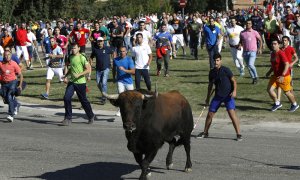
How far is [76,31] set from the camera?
25.3 metres

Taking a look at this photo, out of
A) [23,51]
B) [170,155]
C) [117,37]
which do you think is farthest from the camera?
[23,51]

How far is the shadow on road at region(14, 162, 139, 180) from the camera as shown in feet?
33.9

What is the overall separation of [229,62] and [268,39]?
2302 mm

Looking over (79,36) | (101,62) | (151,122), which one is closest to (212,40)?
(79,36)

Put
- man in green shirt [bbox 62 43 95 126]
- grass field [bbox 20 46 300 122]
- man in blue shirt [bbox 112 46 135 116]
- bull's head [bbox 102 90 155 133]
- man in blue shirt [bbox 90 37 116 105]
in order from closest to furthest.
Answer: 1. bull's head [bbox 102 90 155 133]
2. man in green shirt [bbox 62 43 95 126]
3. man in blue shirt [bbox 112 46 135 116]
4. grass field [bbox 20 46 300 122]
5. man in blue shirt [bbox 90 37 116 105]

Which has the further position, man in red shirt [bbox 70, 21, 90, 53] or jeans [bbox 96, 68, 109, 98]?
man in red shirt [bbox 70, 21, 90, 53]

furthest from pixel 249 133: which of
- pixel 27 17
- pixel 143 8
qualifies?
pixel 143 8

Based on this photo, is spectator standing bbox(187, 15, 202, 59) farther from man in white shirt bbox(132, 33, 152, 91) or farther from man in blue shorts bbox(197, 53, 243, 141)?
man in blue shorts bbox(197, 53, 243, 141)

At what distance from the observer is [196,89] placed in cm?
2059

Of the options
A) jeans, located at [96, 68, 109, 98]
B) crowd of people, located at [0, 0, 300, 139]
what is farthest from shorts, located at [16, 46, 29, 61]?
jeans, located at [96, 68, 109, 98]

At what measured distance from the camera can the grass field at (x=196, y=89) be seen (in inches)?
667

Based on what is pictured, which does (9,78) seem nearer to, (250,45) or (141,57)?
(141,57)

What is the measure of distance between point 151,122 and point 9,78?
28.1 feet

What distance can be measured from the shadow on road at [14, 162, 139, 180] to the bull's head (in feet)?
5.45
